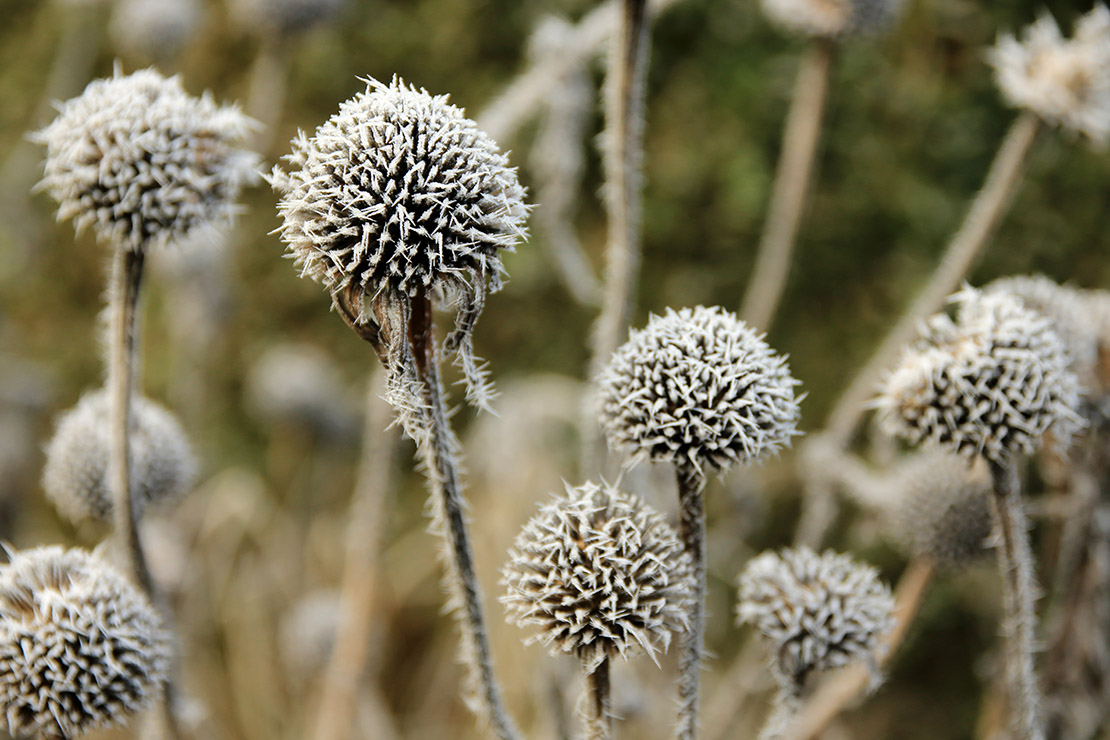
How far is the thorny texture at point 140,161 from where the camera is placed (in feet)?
1.56

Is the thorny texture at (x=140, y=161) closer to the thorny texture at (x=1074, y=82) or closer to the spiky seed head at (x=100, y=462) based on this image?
the spiky seed head at (x=100, y=462)

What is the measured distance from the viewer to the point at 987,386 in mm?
476

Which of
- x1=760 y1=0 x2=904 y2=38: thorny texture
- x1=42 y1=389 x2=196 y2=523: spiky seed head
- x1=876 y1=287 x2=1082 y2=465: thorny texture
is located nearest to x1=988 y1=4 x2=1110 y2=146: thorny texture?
x1=760 y1=0 x2=904 y2=38: thorny texture

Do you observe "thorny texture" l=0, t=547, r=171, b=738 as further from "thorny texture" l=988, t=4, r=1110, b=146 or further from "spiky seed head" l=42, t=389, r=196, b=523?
"thorny texture" l=988, t=4, r=1110, b=146

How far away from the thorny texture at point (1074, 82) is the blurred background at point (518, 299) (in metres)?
0.44

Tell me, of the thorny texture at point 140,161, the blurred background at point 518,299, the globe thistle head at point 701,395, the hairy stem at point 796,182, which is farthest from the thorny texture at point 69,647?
the hairy stem at point 796,182

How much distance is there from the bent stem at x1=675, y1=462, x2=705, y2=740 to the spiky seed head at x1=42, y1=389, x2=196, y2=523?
384 millimetres

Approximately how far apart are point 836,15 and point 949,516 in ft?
1.66

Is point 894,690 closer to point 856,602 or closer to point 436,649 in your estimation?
point 436,649

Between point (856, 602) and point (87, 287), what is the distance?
63.0 inches

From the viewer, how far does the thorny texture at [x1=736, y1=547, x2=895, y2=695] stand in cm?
48

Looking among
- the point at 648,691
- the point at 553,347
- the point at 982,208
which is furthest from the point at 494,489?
the point at 982,208

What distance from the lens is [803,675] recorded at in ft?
1.63

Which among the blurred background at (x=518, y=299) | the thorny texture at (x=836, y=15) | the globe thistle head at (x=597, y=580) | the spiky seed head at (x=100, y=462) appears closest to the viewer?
the globe thistle head at (x=597, y=580)
